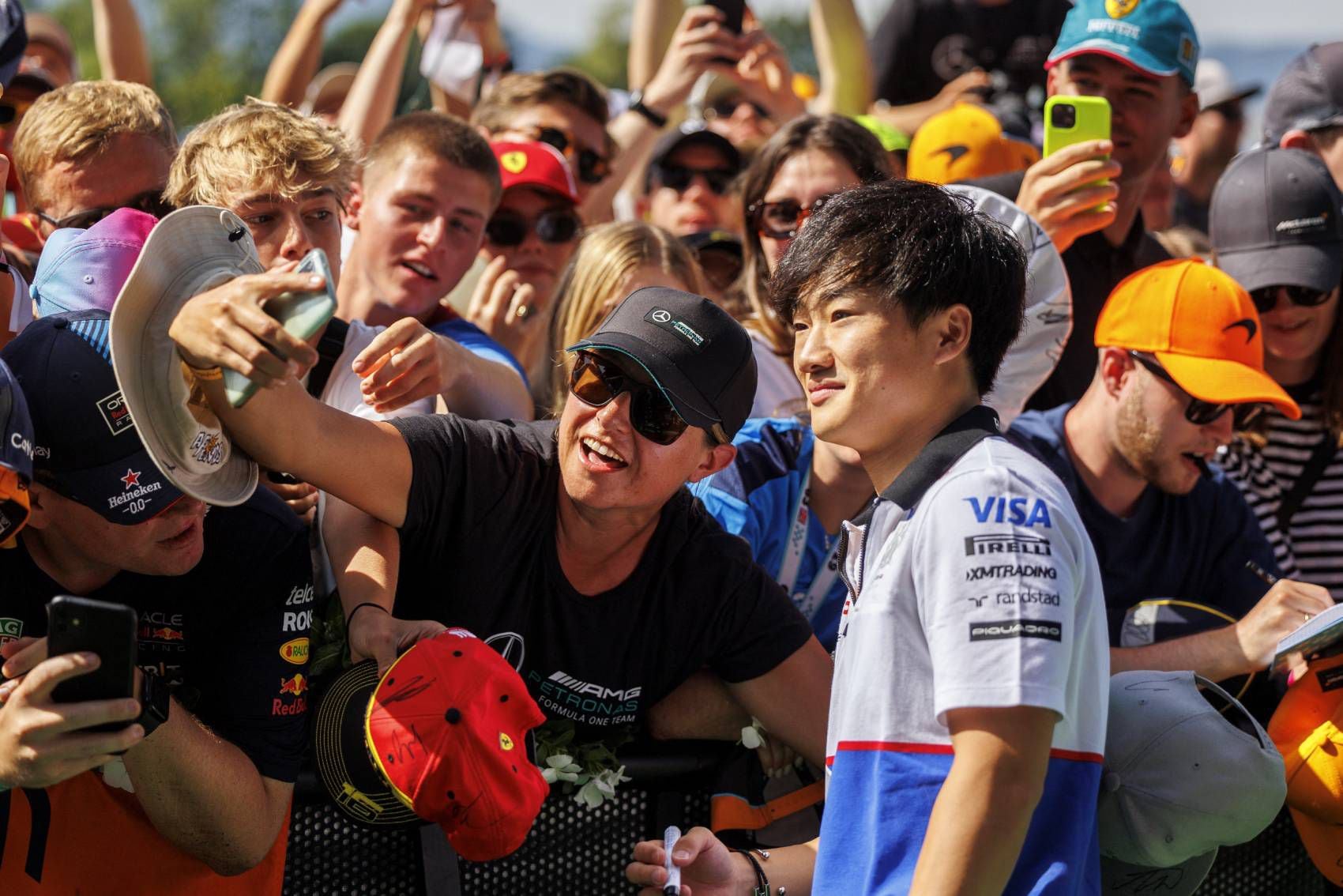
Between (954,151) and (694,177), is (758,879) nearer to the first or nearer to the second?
(954,151)

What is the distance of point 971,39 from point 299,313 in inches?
207

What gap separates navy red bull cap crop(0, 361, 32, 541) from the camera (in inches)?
95.0

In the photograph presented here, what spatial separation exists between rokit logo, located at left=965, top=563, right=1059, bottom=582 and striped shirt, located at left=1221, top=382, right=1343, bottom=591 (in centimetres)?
260

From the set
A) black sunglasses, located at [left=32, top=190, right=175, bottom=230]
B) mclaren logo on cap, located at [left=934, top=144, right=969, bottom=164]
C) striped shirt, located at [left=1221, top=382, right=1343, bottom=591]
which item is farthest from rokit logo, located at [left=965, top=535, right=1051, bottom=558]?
mclaren logo on cap, located at [left=934, top=144, right=969, bottom=164]

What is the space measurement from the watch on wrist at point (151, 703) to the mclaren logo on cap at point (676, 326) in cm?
128

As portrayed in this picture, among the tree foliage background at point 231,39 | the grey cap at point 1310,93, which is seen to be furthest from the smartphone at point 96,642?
the tree foliage background at point 231,39

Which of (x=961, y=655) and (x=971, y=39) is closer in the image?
(x=961, y=655)

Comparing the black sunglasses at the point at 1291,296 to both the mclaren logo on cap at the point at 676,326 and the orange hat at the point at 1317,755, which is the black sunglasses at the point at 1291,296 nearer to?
the orange hat at the point at 1317,755

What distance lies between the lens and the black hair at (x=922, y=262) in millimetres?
2748

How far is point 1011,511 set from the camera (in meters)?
2.46

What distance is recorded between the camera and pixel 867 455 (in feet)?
9.16

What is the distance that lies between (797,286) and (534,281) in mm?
2402

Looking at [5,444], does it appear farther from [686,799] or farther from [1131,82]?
[1131,82]

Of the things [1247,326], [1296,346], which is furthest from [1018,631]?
[1296,346]
